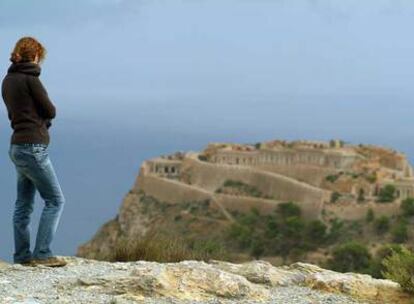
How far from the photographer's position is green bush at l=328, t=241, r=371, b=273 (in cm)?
3466

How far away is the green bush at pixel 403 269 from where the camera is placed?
5887mm

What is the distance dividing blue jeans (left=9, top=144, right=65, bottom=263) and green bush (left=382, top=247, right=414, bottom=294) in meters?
2.56

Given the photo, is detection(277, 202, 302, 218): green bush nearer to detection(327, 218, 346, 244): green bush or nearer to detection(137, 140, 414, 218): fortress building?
detection(137, 140, 414, 218): fortress building

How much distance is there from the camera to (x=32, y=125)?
583 cm

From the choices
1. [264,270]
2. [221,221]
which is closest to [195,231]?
[221,221]

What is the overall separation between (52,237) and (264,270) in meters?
1.65

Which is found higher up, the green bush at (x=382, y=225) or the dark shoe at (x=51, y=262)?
the dark shoe at (x=51, y=262)

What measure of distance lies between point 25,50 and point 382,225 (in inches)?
1508

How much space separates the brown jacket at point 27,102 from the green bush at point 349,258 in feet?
97.3

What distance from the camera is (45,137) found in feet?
19.4

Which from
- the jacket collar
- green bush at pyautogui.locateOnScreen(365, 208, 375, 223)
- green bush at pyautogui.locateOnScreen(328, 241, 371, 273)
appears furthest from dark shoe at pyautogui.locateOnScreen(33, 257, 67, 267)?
green bush at pyautogui.locateOnScreen(365, 208, 375, 223)

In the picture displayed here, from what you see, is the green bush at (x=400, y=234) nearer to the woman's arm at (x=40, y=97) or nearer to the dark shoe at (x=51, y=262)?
the dark shoe at (x=51, y=262)

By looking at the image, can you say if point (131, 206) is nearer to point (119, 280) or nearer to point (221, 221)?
point (221, 221)

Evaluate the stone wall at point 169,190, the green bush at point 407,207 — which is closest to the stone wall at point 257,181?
the stone wall at point 169,190
